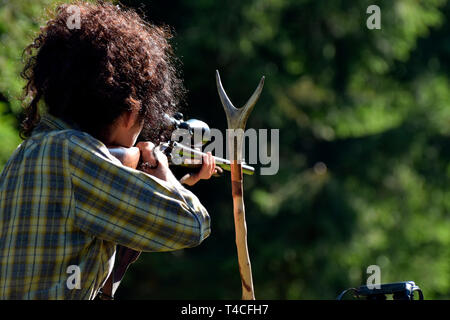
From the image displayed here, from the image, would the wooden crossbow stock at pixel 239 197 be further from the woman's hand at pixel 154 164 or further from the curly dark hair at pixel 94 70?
the curly dark hair at pixel 94 70

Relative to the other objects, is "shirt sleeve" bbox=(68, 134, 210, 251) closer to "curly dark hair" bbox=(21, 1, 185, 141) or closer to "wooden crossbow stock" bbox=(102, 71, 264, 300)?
"curly dark hair" bbox=(21, 1, 185, 141)

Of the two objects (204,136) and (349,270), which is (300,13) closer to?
(349,270)

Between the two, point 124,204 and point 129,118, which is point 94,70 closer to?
point 129,118

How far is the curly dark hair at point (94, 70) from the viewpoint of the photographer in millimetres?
2232

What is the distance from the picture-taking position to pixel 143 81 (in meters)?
2.35

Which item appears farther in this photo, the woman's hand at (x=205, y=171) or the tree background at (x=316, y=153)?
the tree background at (x=316, y=153)

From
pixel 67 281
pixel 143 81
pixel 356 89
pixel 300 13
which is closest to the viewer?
pixel 67 281

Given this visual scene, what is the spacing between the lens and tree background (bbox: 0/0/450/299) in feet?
29.1

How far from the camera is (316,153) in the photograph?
10086 mm

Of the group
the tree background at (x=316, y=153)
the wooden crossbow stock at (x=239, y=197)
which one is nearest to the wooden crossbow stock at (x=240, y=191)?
the wooden crossbow stock at (x=239, y=197)

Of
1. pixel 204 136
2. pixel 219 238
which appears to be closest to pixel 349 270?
pixel 219 238

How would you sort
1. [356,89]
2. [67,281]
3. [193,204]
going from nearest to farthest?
[67,281]
[193,204]
[356,89]

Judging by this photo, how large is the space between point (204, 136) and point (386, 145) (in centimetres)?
712

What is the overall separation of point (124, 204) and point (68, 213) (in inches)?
6.0
